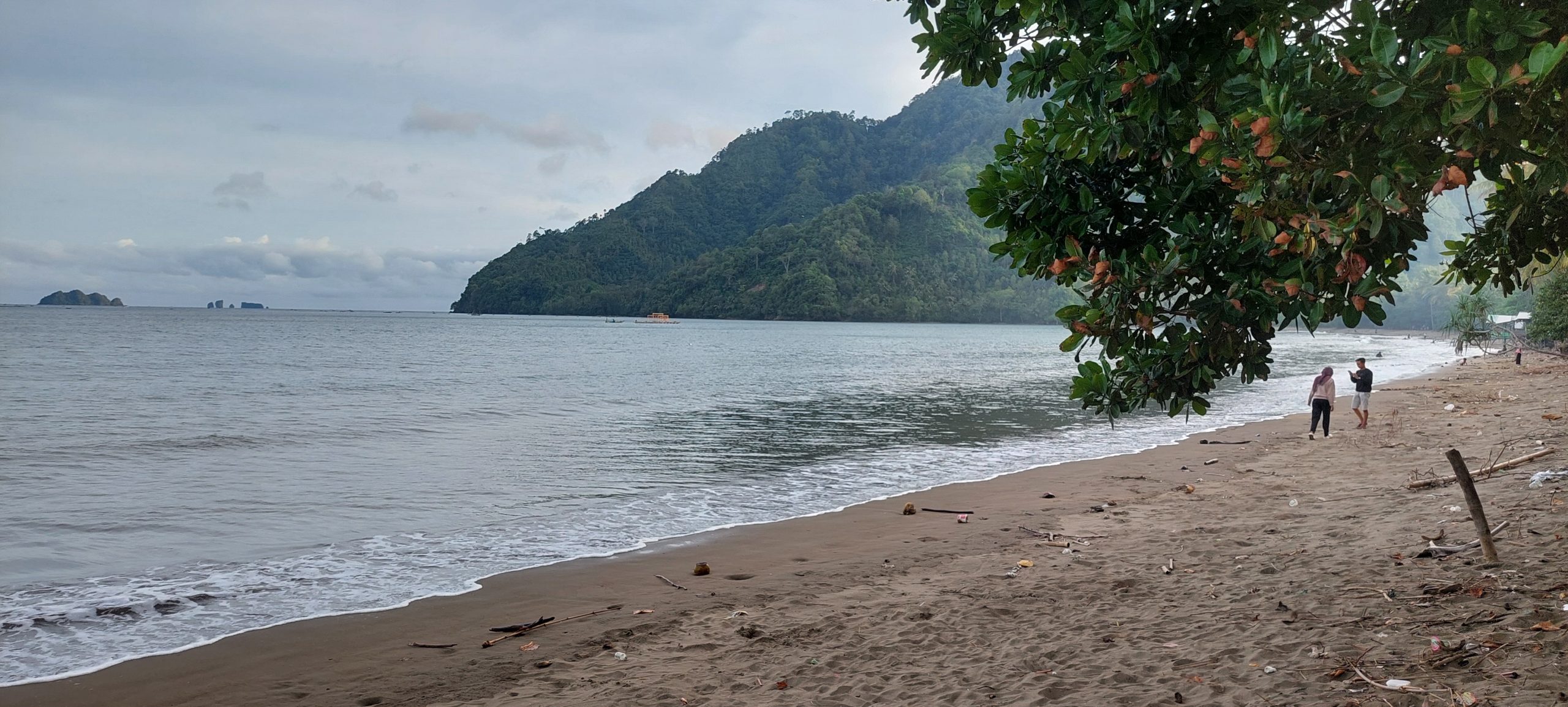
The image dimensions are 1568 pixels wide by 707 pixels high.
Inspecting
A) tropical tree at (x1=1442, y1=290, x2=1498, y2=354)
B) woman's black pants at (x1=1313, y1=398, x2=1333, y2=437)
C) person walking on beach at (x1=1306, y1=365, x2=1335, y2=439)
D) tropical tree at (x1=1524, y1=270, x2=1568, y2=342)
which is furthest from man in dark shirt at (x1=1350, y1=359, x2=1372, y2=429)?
tropical tree at (x1=1442, y1=290, x2=1498, y2=354)

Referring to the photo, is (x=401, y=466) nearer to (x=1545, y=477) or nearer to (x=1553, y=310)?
(x=1545, y=477)

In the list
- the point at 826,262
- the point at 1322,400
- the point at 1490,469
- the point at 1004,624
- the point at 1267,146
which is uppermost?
the point at 826,262

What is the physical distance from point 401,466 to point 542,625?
11234 mm

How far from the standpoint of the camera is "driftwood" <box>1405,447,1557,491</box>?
9.84m

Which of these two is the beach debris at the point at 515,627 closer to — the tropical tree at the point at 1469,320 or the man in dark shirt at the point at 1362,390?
the man in dark shirt at the point at 1362,390

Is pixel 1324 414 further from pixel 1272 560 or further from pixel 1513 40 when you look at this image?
pixel 1513 40

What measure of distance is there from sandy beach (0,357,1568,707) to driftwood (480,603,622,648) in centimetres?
10

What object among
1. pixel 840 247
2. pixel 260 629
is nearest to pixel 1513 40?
pixel 260 629

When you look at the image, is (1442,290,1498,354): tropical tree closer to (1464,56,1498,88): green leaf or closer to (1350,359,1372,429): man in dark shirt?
(1350,359,1372,429): man in dark shirt

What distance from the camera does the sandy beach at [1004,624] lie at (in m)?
4.89

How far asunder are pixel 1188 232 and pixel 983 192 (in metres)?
0.79

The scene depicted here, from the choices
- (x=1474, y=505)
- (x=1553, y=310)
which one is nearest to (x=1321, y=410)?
(x=1474, y=505)

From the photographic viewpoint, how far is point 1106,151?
137 inches

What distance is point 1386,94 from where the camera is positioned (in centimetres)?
233
